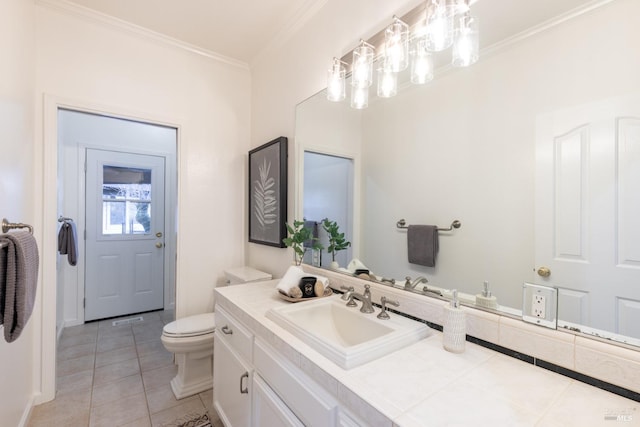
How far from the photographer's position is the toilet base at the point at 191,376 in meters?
2.02

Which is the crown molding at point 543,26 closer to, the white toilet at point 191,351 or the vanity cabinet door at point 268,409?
the vanity cabinet door at point 268,409

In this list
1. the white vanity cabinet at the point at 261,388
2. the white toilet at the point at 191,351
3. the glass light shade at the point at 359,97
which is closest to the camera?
the white vanity cabinet at the point at 261,388

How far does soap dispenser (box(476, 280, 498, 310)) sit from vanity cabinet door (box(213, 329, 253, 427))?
0.97 meters

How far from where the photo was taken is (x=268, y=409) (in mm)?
1107

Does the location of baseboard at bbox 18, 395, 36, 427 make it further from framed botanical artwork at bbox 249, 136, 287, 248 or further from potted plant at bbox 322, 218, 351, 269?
potted plant at bbox 322, 218, 351, 269

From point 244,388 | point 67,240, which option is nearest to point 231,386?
point 244,388

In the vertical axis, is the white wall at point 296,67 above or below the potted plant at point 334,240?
above

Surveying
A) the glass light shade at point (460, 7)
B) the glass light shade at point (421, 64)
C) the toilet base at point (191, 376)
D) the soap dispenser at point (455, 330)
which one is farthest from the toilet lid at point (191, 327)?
the glass light shade at point (460, 7)

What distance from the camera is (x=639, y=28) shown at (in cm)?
75

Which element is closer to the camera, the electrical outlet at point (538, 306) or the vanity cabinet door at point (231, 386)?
the electrical outlet at point (538, 306)

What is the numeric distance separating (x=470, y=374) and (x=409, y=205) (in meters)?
0.72

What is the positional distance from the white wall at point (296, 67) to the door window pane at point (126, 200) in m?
1.77

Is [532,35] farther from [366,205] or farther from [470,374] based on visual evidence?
[470,374]

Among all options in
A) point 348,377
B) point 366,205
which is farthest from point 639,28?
point 348,377
